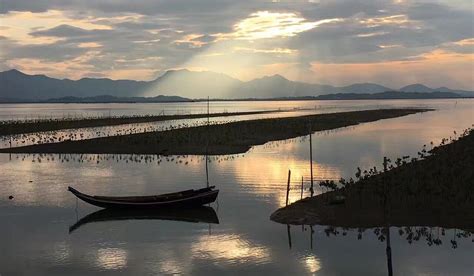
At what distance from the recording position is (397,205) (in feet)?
76.8

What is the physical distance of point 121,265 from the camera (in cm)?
1766

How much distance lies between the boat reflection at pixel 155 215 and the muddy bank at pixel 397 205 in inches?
134

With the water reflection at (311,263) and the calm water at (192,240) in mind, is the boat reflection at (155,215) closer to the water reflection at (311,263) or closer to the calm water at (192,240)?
→ the calm water at (192,240)

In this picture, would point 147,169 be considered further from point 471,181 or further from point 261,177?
point 471,181

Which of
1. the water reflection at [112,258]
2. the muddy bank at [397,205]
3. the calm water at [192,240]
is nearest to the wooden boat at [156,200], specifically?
the calm water at [192,240]

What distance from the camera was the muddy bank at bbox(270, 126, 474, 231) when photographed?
21.7 m

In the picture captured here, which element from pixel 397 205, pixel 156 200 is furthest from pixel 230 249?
pixel 397 205

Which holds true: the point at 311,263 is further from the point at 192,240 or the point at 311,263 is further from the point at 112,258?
the point at 112,258

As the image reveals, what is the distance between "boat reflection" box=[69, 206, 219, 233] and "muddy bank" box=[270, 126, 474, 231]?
3401 millimetres

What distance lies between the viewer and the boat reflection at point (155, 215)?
24.1 m

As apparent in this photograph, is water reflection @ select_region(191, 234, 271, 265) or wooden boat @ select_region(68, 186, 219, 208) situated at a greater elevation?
A: wooden boat @ select_region(68, 186, 219, 208)

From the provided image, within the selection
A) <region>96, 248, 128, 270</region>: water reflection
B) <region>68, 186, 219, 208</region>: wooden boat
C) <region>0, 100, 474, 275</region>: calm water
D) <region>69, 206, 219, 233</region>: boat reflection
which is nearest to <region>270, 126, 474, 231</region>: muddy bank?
<region>0, 100, 474, 275</region>: calm water

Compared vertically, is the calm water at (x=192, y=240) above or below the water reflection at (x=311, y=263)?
above

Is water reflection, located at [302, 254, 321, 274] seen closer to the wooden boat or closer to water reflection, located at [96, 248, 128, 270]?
water reflection, located at [96, 248, 128, 270]
